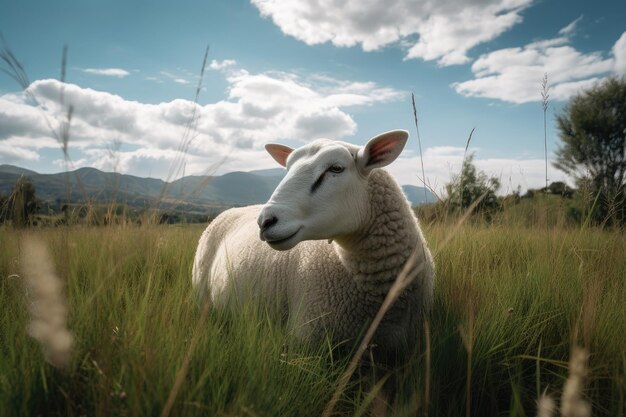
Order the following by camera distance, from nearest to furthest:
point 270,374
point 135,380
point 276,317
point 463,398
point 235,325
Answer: point 135,380 → point 270,374 → point 463,398 → point 235,325 → point 276,317

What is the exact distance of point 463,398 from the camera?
1973mm

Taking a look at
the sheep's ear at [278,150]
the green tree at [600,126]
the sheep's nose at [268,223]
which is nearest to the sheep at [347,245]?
the sheep's nose at [268,223]

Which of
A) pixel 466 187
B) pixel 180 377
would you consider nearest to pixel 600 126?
pixel 466 187

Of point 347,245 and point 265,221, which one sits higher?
point 265,221

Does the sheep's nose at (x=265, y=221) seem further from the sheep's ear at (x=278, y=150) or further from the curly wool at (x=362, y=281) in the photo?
the sheep's ear at (x=278, y=150)

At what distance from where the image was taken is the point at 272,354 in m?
1.90

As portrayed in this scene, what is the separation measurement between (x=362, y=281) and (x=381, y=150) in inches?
37.4

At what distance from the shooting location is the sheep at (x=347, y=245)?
2541 mm

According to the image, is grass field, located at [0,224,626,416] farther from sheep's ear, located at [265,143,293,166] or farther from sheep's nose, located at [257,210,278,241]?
sheep's ear, located at [265,143,293,166]

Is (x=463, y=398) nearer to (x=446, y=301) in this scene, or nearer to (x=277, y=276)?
(x=446, y=301)

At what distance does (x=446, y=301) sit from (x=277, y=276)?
1.37 meters

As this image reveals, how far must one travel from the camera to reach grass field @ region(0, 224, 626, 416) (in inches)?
52.4

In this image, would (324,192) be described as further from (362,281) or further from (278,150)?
(278,150)

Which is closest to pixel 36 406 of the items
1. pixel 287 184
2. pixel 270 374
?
pixel 270 374
